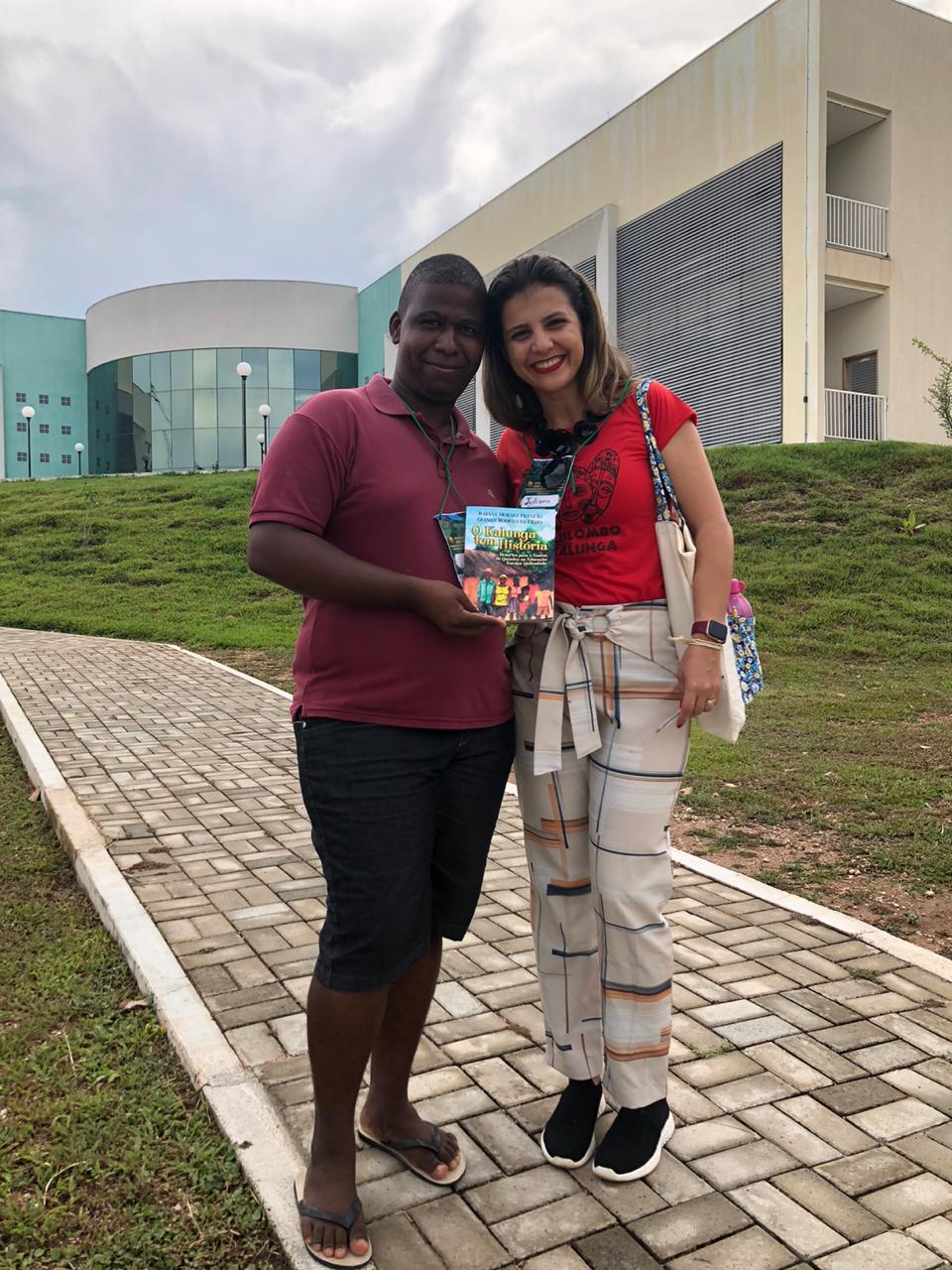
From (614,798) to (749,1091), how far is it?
3.73 feet

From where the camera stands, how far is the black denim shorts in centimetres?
218

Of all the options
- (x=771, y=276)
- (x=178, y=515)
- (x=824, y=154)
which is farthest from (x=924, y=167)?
(x=178, y=515)

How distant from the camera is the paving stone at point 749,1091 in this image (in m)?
2.90

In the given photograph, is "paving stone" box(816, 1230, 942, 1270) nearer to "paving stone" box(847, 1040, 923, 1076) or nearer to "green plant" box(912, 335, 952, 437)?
"paving stone" box(847, 1040, 923, 1076)

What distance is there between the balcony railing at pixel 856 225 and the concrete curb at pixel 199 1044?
17.7 meters

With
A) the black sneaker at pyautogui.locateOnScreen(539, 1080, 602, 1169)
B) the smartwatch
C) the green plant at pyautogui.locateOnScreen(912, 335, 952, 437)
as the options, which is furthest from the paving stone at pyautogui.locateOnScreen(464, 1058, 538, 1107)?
the green plant at pyautogui.locateOnScreen(912, 335, 952, 437)

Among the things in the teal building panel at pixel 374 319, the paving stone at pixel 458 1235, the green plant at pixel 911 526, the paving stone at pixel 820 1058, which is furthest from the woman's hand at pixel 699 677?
the teal building panel at pixel 374 319

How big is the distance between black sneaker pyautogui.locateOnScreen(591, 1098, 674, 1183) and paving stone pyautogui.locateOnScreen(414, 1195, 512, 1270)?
35cm

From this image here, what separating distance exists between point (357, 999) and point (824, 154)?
19672mm

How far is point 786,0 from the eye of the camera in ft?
60.6

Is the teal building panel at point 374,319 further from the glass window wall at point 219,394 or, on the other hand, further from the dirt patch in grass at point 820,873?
the dirt patch in grass at point 820,873

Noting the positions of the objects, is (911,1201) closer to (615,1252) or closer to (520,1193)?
(615,1252)

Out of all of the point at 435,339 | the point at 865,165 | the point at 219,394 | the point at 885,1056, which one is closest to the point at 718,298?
the point at 865,165

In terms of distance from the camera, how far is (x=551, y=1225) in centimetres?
237
